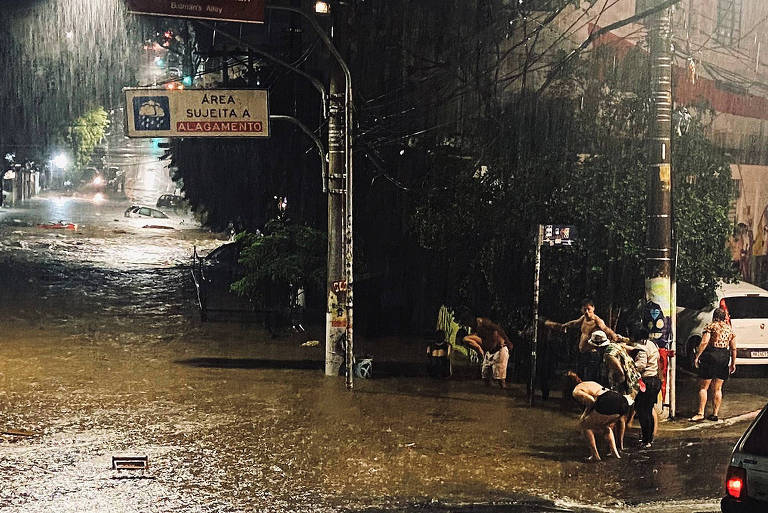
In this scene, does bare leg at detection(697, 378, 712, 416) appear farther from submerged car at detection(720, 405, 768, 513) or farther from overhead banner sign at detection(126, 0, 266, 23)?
overhead banner sign at detection(126, 0, 266, 23)

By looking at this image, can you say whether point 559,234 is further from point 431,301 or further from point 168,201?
point 168,201

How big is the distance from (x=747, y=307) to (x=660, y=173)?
4892mm

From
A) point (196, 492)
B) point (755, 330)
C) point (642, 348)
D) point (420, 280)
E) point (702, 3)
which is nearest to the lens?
point (196, 492)

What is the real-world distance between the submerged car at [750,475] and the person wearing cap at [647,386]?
4916 millimetres

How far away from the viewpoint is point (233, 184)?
33.8 metres

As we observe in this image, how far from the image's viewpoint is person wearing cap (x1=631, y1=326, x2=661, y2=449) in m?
10.9

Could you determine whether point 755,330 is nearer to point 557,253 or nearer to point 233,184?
point 557,253

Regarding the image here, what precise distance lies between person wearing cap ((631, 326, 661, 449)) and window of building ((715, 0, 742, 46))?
51.0 feet

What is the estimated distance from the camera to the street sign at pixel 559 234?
12547mm

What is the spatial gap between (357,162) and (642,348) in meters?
11.2

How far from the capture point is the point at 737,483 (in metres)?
5.89

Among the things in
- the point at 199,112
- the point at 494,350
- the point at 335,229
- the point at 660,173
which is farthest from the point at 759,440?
the point at 199,112

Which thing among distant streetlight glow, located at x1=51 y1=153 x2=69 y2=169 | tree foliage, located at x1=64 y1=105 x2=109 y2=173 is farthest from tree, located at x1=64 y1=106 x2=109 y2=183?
distant streetlight glow, located at x1=51 y1=153 x2=69 y2=169

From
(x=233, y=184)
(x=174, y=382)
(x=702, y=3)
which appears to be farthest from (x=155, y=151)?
(x=174, y=382)
